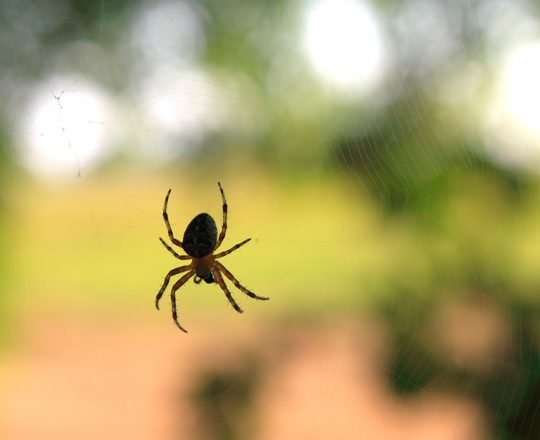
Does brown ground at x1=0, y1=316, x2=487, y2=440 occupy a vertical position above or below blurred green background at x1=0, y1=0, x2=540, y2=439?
below

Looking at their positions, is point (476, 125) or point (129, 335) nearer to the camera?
point (476, 125)

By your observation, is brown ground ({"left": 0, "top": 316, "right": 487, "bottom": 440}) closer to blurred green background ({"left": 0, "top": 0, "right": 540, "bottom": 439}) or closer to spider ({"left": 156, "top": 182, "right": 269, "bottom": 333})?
blurred green background ({"left": 0, "top": 0, "right": 540, "bottom": 439})

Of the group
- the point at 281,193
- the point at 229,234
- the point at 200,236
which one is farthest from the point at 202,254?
the point at 281,193

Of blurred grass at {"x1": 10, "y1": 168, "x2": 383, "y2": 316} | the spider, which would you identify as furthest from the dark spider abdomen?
blurred grass at {"x1": 10, "y1": 168, "x2": 383, "y2": 316}

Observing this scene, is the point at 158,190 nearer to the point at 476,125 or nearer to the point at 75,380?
the point at 476,125

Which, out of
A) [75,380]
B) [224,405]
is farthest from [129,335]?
[224,405]

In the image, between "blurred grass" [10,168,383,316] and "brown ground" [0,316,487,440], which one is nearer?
"brown ground" [0,316,487,440]

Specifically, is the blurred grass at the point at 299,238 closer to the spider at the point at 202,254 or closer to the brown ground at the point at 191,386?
the spider at the point at 202,254

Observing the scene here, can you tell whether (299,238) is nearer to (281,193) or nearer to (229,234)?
(229,234)
